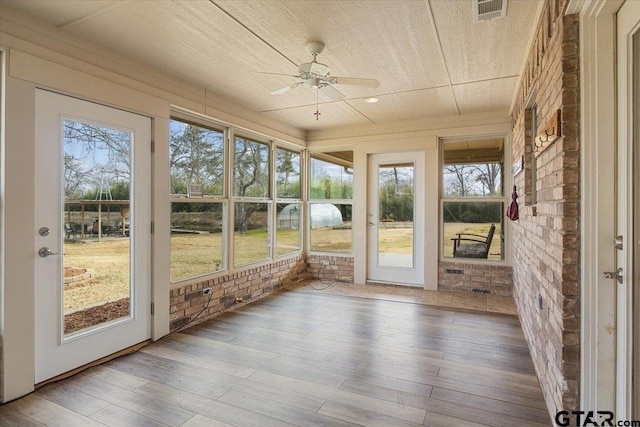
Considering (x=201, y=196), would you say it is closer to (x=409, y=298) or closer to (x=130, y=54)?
(x=130, y=54)

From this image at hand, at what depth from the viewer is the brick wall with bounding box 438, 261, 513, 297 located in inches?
184

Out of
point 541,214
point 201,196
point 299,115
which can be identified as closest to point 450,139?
point 299,115

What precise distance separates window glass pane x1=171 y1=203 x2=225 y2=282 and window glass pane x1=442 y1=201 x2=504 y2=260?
3.26 meters

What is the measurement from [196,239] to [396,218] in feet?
10.0

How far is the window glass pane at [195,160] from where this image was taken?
11.7 feet

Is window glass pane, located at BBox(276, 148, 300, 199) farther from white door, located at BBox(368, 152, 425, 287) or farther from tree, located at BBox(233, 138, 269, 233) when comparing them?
white door, located at BBox(368, 152, 425, 287)

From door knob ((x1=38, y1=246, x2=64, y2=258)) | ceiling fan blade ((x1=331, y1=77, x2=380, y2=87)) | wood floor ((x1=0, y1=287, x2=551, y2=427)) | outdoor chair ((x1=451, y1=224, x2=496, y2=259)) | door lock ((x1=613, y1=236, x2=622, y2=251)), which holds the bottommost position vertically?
wood floor ((x1=0, y1=287, x2=551, y2=427))

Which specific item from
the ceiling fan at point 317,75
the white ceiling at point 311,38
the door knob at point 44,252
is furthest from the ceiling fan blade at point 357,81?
the door knob at point 44,252

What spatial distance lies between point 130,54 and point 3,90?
985 mm

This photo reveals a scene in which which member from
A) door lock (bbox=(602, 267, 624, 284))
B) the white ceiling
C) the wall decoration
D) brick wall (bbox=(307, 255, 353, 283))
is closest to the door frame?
door lock (bbox=(602, 267, 624, 284))

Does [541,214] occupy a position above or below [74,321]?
above

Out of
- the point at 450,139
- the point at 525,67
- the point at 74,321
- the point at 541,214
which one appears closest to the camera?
the point at 541,214

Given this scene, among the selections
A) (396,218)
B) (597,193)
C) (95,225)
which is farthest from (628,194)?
(396,218)

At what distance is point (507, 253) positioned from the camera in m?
4.68
